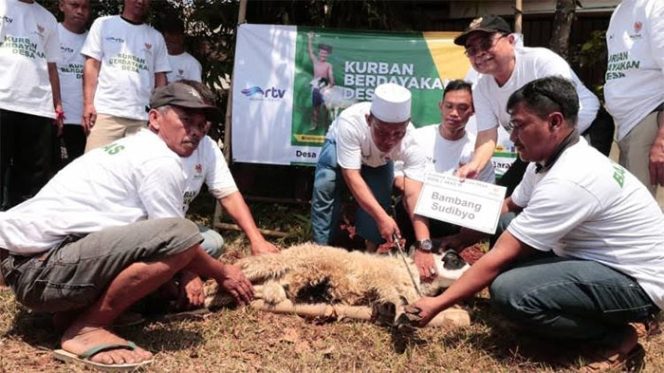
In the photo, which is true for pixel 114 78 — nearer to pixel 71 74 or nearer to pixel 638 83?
pixel 71 74

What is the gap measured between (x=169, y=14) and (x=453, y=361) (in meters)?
4.22

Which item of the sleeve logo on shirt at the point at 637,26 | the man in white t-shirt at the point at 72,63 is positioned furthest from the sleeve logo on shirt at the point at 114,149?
the sleeve logo on shirt at the point at 637,26

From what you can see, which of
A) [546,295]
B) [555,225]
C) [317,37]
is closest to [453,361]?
[546,295]

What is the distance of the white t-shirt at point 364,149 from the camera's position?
153 inches

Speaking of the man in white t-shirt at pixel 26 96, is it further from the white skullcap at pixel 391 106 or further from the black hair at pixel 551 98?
the black hair at pixel 551 98

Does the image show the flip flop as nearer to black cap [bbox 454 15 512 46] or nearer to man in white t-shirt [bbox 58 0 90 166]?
black cap [bbox 454 15 512 46]

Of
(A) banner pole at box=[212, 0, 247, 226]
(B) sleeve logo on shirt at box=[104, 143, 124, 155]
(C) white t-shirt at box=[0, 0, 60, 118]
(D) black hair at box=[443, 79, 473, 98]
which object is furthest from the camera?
(A) banner pole at box=[212, 0, 247, 226]

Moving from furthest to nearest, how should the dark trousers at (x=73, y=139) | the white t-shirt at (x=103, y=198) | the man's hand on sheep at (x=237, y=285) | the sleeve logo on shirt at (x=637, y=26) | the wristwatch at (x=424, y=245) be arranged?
the dark trousers at (x=73, y=139), the wristwatch at (x=424, y=245), the sleeve logo on shirt at (x=637, y=26), the man's hand on sheep at (x=237, y=285), the white t-shirt at (x=103, y=198)

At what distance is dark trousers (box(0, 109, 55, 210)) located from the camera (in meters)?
4.07

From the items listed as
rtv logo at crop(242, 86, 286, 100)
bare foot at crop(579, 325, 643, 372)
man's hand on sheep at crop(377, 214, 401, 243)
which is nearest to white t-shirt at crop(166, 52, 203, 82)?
rtv logo at crop(242, 86, 286, 100)

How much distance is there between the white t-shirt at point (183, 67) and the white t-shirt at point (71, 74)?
72 cm

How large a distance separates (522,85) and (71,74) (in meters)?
3.37

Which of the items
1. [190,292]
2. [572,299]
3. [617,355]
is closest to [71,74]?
[190,292]

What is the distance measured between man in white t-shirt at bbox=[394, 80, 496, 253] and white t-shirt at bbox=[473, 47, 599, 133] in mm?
408
